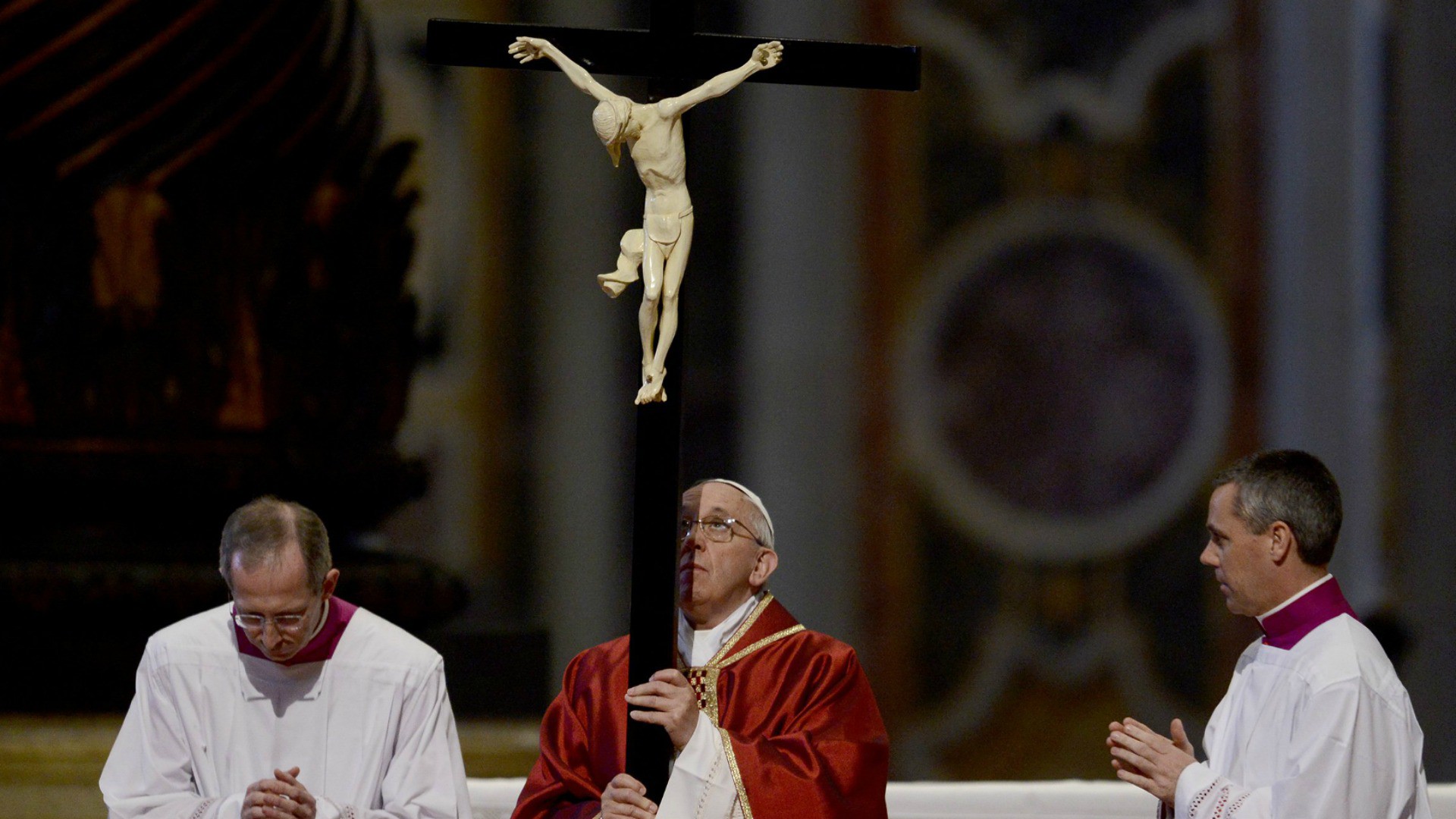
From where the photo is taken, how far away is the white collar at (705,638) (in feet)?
11.5

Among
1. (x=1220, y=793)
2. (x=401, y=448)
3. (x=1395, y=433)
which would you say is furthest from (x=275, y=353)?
(x=1395, y=433)

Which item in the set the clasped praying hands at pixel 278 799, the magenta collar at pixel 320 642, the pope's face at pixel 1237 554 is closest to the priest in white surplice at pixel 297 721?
the magenta collar at pixel 320 642

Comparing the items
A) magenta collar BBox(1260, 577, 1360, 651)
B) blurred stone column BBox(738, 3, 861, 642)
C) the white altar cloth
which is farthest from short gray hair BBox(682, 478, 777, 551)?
blurred stone column BBox(738, 3, 861, 642)

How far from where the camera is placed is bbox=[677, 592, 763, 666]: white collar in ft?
11.5

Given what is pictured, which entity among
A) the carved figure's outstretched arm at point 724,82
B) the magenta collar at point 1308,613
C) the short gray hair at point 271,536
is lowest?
the magenta collar at point 1308,613

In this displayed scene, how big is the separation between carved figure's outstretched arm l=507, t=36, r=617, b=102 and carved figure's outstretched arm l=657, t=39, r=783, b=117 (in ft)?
0.33

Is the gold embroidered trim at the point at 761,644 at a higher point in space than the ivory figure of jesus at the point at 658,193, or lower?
lower

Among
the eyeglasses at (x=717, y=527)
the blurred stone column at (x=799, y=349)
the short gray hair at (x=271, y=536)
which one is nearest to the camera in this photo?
the short gray hair at (x=271, y=536)

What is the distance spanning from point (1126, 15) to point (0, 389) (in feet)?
13.1

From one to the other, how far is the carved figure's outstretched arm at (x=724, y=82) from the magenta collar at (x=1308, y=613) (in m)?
1.33

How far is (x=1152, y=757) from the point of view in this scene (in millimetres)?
3137

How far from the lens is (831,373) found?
20.7 feet

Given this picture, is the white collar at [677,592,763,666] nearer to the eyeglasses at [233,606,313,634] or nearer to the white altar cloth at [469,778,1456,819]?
the eyeglasses at [233,606,313,634]

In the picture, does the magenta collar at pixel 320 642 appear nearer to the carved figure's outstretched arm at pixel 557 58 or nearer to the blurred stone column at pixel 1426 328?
the carved figure's outstretched arm at pixel 557 58
